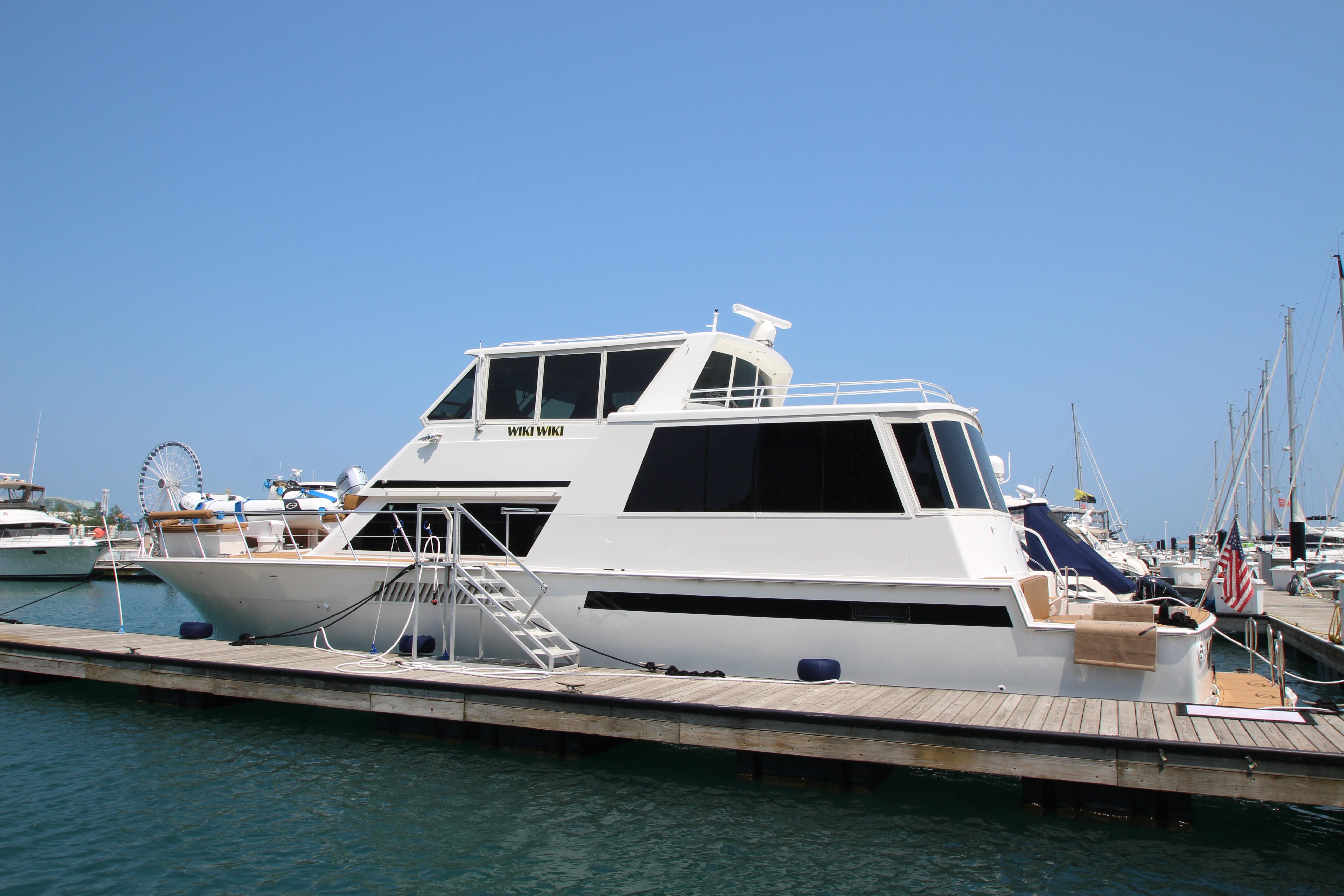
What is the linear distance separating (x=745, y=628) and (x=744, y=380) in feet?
10.6

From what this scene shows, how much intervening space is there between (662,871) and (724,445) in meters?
4.12

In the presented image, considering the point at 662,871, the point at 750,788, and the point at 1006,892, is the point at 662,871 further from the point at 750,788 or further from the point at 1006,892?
the point at 1006,892

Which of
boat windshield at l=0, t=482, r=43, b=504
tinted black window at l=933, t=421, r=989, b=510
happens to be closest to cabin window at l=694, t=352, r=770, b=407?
tinted black window at l=933, t=421, r=989, b=510

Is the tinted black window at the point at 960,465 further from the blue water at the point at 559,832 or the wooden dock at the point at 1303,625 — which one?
the wooden dock at the point at 1303,625

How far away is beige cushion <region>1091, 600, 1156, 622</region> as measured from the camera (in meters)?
7.65

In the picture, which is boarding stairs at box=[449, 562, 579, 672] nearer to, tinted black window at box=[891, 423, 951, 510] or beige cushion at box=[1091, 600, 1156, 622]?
tinted black window at box=[891, 423, 951, 510]

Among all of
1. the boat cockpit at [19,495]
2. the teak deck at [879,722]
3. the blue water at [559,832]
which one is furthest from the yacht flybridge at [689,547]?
the boat cockpit at [19,495]

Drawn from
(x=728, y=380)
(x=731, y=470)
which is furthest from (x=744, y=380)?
(x=731, y=470)

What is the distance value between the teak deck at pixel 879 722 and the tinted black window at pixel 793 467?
1.68 m

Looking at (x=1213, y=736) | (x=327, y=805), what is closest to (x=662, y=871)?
(x=327, y=805)

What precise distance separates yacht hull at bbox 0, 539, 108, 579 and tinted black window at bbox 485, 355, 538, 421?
3633cm

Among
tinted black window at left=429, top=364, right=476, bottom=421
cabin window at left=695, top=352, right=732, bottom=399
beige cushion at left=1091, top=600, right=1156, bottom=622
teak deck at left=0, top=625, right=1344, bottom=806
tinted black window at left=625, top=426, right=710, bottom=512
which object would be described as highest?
cabin window at left=695, top=352, right=732, bottom=399

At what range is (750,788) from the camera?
274 inches

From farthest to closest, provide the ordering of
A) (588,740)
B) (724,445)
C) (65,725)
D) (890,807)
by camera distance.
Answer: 1. (65,725)
2. (724,445)
3. (588,740)
4. (890,807)
